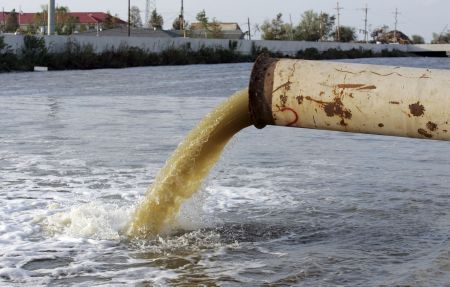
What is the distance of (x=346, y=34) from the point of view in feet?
396

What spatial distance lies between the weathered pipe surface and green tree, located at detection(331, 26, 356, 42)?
4436 inches

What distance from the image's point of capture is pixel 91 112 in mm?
14320

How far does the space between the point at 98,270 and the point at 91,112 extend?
9.52 m

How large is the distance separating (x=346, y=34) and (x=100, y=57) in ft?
275

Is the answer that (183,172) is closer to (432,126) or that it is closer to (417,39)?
(432,126)

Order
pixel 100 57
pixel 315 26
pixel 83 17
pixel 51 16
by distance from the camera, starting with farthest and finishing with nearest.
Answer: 1. pixel 83 17
2. pixel 315 26
3. pixel 51 16
4. pixel 100 57

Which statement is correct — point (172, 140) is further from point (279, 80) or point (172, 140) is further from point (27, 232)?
point (279, 80)

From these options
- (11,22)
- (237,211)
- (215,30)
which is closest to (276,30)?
(215,30)

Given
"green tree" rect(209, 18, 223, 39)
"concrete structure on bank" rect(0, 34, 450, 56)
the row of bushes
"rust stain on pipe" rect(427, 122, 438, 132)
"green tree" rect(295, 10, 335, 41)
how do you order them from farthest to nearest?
1. "green tree" rect(295, 10, 335, 41)
2. "green tree" rect(209, 18, 223, 39)
3. "concrete structure on bank" rect(0, 34, 450, 56)
4. the row of bushes
5. "rust stain on pipe" rect(427, 122, 438, 132)

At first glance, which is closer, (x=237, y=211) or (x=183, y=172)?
(x=183, y=172)

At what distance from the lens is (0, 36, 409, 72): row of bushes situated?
34812 millimetres

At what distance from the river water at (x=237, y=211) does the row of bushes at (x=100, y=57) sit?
77.0ft

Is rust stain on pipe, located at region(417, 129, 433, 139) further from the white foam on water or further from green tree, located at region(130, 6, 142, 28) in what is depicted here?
green tree, located at region(130, 6, 142, 28)

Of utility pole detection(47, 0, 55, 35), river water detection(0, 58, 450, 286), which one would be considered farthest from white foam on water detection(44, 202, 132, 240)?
utility pole detection(47, 0, 55, 35)
